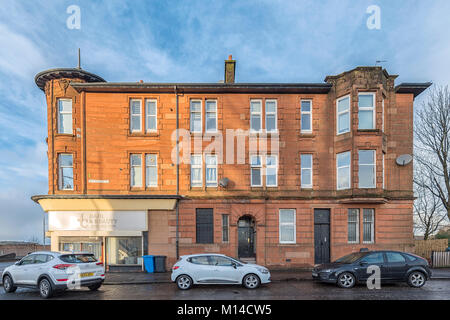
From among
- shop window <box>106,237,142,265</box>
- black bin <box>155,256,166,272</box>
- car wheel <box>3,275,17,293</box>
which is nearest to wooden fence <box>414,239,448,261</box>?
black bin <box>155,256,166,272</box>

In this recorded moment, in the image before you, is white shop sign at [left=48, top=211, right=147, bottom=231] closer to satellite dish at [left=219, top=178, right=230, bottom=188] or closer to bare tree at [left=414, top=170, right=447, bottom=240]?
satellite dish at [left=219, top=178, right=230, bottom=188]

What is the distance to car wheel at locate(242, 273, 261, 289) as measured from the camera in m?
9.56

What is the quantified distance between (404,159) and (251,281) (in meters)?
11.3

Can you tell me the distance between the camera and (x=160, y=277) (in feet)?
38.7

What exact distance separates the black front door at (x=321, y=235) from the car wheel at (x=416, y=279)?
451 centimetres

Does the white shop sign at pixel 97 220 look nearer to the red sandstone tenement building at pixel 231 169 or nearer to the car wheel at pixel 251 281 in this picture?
the red sandstone tenement building at pixel 231 169

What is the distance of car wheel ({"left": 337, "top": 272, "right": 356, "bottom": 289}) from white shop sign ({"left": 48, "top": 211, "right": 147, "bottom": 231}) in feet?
32.1

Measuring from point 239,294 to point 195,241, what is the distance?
5614mm

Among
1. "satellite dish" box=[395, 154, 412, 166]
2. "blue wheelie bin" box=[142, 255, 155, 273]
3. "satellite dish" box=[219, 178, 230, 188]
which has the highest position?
"satellite dish" box=[395, 154, 412, 166]

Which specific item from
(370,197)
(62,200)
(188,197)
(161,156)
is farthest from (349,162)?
(62,200)

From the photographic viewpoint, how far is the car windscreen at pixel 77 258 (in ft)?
29.5

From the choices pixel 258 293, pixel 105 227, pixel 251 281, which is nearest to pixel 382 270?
pixel 258 293

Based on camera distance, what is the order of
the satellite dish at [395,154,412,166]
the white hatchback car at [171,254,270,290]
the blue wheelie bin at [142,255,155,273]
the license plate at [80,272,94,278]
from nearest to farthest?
the license plate at [80,272,94,278] < the white hatchback car at [171,254,270,290] < the blue wheelie bin at [142,255,155,273] < the satellite dish at [395,154,412,166]

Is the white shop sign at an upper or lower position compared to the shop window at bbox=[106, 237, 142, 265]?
upper
